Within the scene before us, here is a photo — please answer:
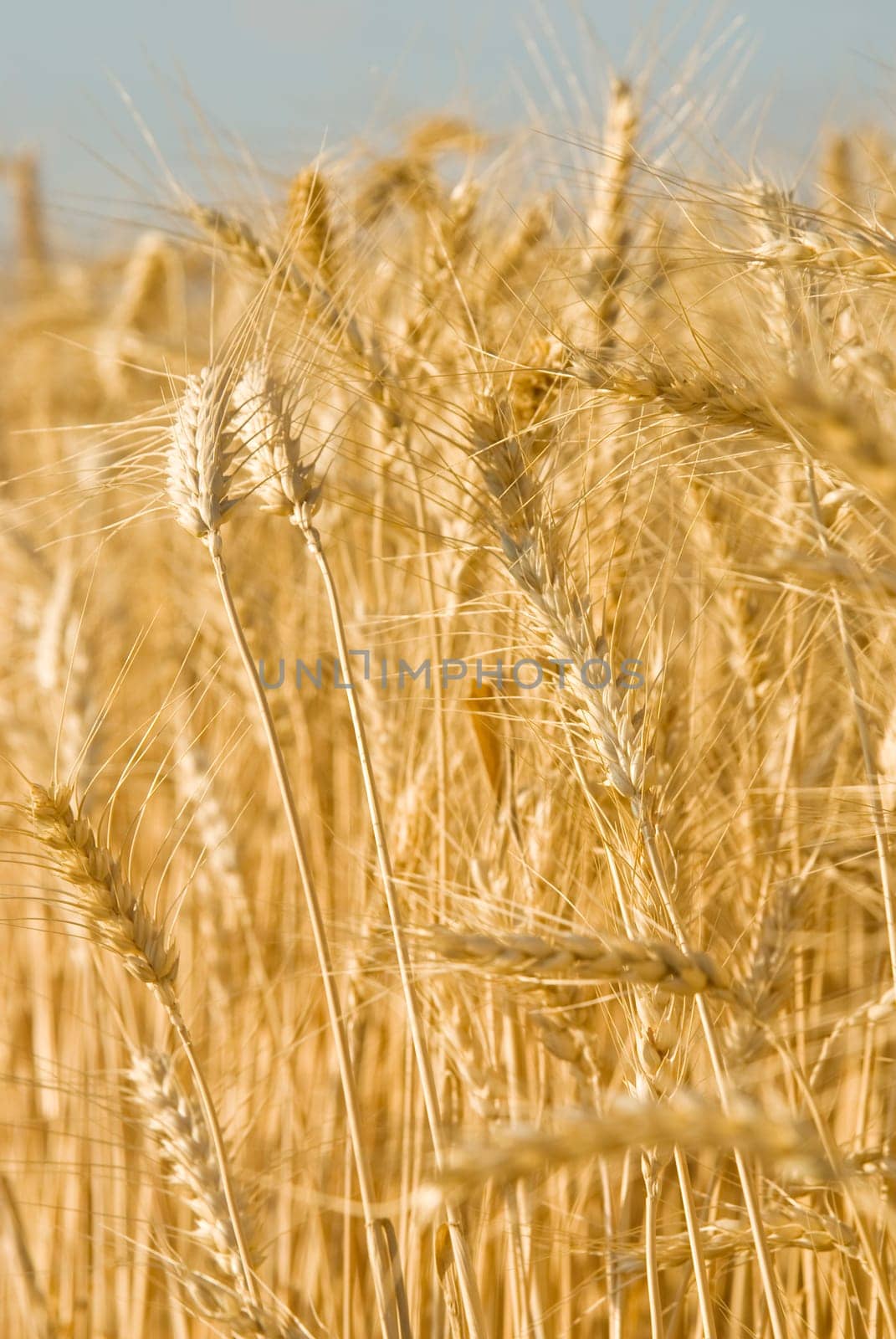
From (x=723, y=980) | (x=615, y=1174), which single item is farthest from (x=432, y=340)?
(x=615, y=1174)

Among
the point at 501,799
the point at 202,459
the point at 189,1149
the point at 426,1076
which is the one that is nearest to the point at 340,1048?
the point at 426,1076

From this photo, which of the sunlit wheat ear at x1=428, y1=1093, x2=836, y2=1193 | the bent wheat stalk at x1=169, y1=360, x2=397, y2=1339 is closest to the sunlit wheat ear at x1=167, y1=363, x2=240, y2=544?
the bent wheat stalk at x1=169, y1=360, x2=397, y2=1339

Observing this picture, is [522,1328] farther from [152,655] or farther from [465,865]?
[152,655]

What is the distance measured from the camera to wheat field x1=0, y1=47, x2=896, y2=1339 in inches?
30.9

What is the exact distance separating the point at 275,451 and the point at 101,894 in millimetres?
386

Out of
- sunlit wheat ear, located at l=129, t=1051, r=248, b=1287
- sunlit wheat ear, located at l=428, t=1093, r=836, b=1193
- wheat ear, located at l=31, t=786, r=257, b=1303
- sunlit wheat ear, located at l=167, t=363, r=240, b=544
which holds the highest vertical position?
sunlit wheat ear, located at l=167, t=363, r=240, b=544

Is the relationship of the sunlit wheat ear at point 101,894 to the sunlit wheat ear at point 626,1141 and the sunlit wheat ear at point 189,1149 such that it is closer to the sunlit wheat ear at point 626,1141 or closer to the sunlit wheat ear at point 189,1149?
the sunlit wheat ear at point 189,1149

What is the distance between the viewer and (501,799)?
111cm

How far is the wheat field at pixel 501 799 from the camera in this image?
0.78m

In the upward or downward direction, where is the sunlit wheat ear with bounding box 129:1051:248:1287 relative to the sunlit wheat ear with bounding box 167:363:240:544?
downward

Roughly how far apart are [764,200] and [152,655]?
62.1 inches

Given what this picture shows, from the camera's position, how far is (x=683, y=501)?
1.12 meters

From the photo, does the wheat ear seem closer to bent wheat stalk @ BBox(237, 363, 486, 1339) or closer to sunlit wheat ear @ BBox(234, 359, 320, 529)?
bent wheat stalk @ BBox(237, 363, 486, 1339)

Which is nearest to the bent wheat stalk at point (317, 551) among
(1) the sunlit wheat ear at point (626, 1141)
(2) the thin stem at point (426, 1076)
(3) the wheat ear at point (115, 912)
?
(2) the thin stem at point (426, 1076)
